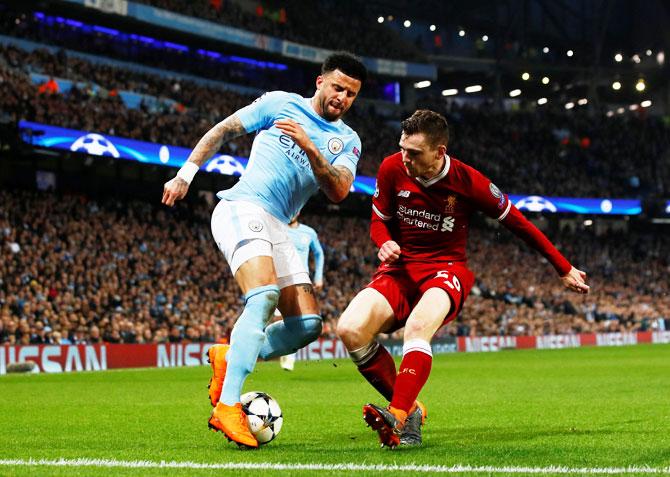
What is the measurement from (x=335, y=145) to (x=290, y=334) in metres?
1.51

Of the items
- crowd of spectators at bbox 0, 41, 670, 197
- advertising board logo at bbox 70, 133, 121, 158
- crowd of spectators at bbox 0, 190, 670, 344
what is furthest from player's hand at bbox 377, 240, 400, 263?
advertising board logo at bbox 70, 133, 121, 158

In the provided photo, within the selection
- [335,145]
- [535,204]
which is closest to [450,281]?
[335,145]

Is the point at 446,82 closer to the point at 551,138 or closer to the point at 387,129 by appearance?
the point at 551,138

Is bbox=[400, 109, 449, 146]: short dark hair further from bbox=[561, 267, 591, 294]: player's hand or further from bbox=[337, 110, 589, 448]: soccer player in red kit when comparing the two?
bbox=[561, 267, 591, 294]: player's hand

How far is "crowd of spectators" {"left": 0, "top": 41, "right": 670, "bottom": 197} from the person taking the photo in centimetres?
3338

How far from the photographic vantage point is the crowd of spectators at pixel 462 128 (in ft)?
109

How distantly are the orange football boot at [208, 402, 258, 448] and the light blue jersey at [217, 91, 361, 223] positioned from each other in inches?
63.2

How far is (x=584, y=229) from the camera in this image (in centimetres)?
5844

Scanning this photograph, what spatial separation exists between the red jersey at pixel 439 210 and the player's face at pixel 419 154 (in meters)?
0.18

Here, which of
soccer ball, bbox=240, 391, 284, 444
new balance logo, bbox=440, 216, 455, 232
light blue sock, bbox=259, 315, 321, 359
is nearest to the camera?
soccer ball, bbox=240, 391, 284, 444

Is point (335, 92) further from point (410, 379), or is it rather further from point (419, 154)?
point (410, 379)

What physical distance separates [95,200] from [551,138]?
3290 cm

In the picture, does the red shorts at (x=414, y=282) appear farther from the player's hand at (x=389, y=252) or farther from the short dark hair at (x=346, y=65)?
the short dark hair at (x=346, y=65)

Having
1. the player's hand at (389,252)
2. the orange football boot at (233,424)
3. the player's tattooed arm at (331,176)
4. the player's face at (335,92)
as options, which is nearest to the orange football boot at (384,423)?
the orange football boot at (233,424)
